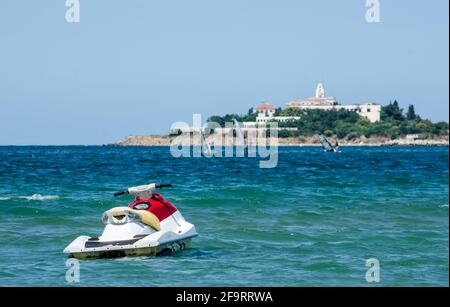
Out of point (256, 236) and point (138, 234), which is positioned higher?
point (138, 234)

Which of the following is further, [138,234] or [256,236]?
[256,236]

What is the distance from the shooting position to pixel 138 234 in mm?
17969

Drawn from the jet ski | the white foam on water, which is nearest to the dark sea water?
the white foam on water

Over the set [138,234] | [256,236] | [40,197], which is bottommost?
[256,236]

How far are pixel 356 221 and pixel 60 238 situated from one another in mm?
8883

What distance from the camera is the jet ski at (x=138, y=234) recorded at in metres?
17.4

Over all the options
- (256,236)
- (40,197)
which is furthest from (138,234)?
(40,197)

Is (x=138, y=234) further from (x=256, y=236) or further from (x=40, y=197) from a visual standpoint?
(x=40, y=197)

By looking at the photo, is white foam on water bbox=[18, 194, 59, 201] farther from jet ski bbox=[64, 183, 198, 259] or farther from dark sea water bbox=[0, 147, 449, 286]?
jet ski bbox=[64, 183, 198, 259]

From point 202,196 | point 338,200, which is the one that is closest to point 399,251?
point 338,200

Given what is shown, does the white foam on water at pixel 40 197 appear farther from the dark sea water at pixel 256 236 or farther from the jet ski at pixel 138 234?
the jet ski at pixel 138 234

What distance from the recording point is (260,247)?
65.8 feet

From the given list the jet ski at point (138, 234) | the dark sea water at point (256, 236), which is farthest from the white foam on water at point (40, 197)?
the jet ski at point (138, 234)

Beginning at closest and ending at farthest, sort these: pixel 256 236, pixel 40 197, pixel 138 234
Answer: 1. pixel 138 234
2. pixel 256 236
3. pixel 40 197
